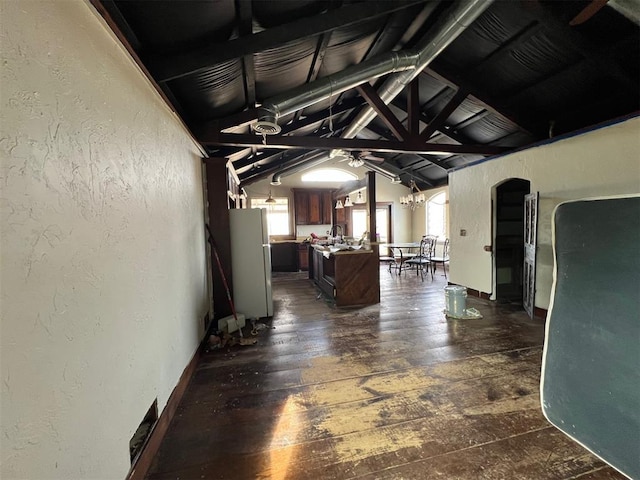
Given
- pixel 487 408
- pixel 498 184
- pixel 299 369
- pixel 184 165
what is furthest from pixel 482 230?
pixel 184 165

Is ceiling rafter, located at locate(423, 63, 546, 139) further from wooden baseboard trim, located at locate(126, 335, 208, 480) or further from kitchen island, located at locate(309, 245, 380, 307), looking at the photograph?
wooden baseboard trim, located at locate(126, 335, 208, 480)

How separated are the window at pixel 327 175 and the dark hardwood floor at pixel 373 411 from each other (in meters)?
5.97

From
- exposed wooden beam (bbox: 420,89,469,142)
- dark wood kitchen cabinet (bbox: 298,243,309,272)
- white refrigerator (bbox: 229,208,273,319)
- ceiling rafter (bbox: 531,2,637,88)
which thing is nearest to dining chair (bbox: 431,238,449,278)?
exposed wooden beam (bbox: 420,89,469,142)

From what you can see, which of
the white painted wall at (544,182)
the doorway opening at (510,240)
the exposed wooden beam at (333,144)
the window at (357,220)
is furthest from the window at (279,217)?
the doorway opening at (510,240)

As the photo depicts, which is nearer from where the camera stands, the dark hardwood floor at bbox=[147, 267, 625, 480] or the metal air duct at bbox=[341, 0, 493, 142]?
the dark hardwood floor at bbox=[147, 267, 625, 480]

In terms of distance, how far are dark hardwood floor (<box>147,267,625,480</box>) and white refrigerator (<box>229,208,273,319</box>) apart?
58 centimetres

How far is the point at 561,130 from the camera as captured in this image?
4016 mm

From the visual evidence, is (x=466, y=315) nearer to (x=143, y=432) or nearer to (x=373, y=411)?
(x=373, y=411)

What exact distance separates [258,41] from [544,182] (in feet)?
12.6

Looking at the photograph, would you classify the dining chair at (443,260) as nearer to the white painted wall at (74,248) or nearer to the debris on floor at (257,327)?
the debris on floor at (257,327)

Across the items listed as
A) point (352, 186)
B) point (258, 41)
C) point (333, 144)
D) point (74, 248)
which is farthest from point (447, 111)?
point (74, 248)

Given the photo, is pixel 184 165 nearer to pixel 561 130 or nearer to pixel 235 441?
pixel 235 441

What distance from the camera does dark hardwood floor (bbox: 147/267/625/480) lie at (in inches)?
56.1

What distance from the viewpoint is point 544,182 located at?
11.4ft
